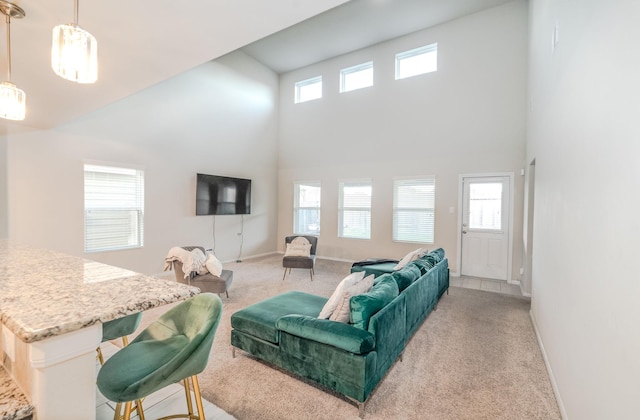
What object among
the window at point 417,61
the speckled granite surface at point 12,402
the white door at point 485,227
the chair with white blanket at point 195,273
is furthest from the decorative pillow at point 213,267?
the window at point 417,61

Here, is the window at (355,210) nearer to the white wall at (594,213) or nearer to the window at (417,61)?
the window at (417,61)

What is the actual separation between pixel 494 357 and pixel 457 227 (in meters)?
3.39

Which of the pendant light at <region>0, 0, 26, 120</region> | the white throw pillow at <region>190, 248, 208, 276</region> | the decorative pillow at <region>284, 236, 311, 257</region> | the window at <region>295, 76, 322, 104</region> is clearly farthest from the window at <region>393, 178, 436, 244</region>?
the pendant light at <region>0, 0, 26, 120</region>

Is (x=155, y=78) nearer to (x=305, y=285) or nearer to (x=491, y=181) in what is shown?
(x=305, y=285)

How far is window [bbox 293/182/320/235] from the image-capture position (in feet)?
25.1

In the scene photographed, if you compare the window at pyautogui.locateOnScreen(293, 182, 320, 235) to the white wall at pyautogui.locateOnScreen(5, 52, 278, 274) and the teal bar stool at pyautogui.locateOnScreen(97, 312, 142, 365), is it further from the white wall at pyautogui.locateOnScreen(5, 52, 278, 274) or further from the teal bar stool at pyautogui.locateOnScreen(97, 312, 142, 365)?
the teal bar stool at pyautogui.locateOnScreen(97, 312, 142, 365)

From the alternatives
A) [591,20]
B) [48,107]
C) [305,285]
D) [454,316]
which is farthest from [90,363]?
[305,285]

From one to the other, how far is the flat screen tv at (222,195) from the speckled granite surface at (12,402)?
5.18 meters

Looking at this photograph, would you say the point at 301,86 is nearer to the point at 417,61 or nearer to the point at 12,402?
the point at 417,61

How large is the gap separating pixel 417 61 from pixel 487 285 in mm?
4754

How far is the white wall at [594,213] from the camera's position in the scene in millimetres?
1187

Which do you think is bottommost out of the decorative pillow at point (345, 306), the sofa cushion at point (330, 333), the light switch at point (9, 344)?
the sofa cushion at point (330, 333)

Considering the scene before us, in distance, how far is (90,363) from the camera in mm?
874

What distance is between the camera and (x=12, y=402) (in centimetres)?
85
